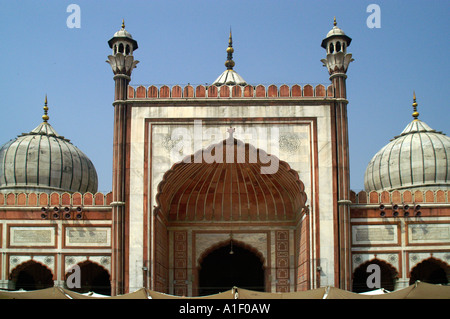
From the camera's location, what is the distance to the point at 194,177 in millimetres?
19891

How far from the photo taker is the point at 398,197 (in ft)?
62.6

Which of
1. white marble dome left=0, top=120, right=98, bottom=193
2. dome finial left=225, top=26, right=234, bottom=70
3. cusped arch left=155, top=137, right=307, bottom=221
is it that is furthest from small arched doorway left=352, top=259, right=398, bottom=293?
white marble dome left=0, top=120, right=98, bottom=193

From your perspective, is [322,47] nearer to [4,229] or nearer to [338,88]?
[338,88]

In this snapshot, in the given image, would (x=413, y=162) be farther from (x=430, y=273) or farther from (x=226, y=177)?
(x=226, y=177)

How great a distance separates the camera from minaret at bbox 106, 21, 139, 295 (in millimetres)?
18031

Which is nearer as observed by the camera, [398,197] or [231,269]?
[398,197]

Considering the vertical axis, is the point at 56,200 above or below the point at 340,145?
below

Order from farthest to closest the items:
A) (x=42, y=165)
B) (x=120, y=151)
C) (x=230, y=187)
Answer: (x=42, y=165), (x=230, y=187), (x=120, y=151)

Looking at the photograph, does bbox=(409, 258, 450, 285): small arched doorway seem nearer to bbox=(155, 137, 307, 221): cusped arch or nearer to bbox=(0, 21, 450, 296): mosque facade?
bbox=(0, 21, 450, 296): mosque facade

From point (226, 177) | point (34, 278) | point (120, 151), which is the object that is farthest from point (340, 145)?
point (34, 278)

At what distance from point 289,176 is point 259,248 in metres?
2.58

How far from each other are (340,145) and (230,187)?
3527 mm

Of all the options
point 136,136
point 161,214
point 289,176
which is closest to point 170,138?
point 136,136
